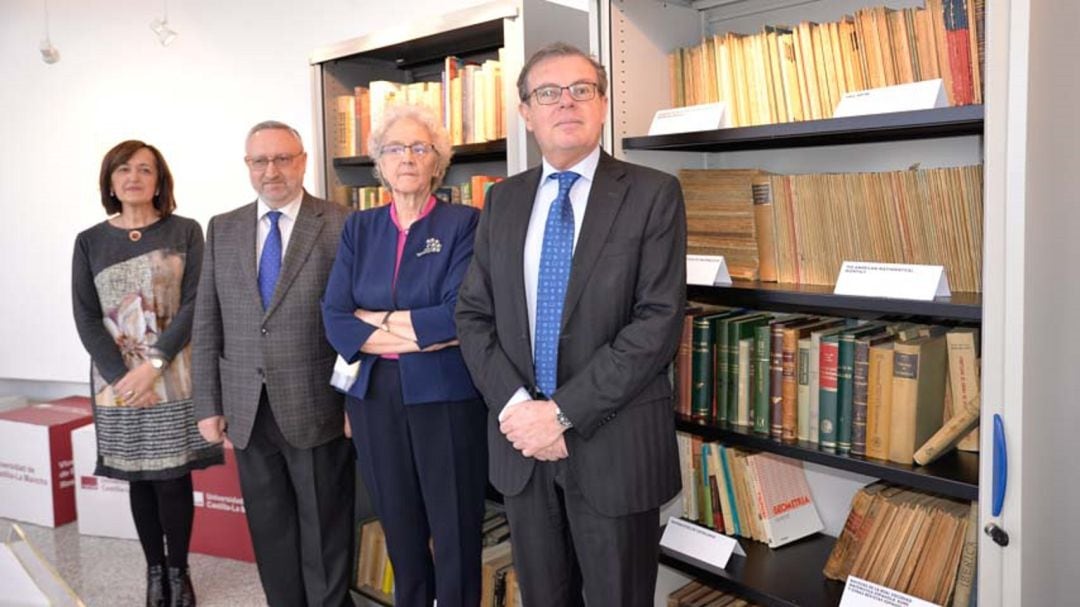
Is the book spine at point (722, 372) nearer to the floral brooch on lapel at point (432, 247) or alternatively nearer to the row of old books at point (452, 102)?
the floral brooch on lapel at point (432, 247)

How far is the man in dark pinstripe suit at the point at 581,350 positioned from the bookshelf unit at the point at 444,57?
521 millimetres

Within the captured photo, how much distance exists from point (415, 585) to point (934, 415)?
4.50 feet

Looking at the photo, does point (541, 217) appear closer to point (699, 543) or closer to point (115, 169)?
point (699, 543)

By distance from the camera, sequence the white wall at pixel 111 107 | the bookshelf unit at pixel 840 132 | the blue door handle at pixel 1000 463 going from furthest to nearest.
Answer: the white wall at pixel 111 107
the bookshelf unit at pixel 840 132
the blue door handle at pixel 1000 463

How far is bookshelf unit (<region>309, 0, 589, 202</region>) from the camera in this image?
7.26ft

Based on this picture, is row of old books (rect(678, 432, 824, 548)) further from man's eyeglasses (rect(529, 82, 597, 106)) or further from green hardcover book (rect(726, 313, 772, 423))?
man's eyeglasses (rect(529, 82, 597, 106))

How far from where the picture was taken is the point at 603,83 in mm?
1724

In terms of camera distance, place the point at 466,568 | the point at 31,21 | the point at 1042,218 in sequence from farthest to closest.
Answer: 1. the point at 31,21
2. the point at 466,568
3. the point at 1042,218

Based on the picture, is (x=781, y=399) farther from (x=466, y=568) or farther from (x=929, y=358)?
(x=466, y=568)

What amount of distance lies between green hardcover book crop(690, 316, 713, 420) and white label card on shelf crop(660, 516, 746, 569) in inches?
A: 11.4

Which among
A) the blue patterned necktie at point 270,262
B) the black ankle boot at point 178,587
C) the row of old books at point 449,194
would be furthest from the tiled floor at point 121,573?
the row of old books at point 449,194

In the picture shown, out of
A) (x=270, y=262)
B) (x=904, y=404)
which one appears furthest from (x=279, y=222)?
(x=904, y=404)

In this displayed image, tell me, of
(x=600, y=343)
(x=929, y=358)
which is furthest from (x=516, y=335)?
(x=929, y=358)

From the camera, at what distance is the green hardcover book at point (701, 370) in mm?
1926
